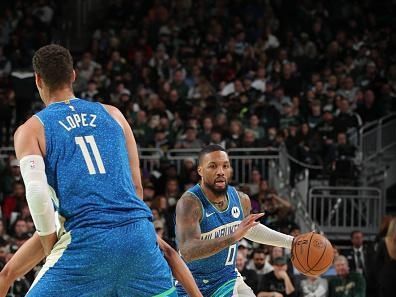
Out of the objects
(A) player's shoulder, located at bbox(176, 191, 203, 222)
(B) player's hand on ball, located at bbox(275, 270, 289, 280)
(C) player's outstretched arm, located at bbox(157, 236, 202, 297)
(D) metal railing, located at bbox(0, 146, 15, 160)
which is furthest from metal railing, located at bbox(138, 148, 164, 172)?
(C) player's outstretched arm, located at bbox(157, 236, 202, 297)

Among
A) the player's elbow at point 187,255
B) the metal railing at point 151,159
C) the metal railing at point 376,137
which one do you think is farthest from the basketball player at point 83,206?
the metal railing at point 376,137

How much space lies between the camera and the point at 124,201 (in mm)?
4863

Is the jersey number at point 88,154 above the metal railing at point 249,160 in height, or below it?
above

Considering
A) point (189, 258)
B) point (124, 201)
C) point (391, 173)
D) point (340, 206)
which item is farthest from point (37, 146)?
point (391, 173)

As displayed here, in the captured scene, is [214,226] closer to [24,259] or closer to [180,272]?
[180,272]

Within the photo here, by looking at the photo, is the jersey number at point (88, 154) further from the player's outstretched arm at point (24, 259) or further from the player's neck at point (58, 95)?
the player's outstretched arm at point (24, 259)

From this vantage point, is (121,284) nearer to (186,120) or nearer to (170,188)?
(170,188)

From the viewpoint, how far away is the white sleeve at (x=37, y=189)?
471 centimetres

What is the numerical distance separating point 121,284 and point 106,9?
19.2m

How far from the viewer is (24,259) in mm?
5004

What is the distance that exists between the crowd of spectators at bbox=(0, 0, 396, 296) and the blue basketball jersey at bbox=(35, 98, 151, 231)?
8245 millimetres

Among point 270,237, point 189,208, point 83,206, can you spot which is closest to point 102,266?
point 83,206

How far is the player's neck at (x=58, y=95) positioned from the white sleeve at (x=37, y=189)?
1.32 ft

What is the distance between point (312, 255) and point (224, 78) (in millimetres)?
12584
